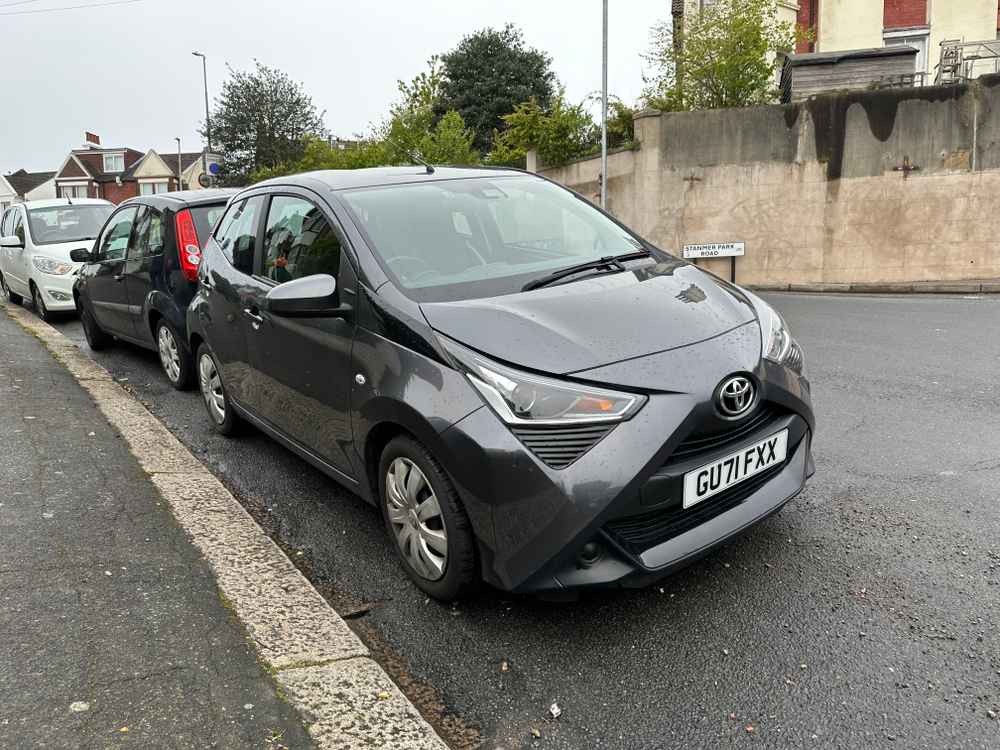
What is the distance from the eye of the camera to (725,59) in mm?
18422

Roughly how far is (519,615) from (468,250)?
65.0 inches

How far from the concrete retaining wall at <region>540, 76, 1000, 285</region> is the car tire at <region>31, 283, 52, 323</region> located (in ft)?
38.2

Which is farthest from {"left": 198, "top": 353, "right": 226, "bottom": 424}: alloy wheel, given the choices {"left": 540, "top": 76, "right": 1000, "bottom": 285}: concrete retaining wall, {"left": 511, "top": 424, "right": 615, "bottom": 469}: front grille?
{"left": 540, "top": 76, "right": 1000, "bottom": 285}: concrete retaining wall

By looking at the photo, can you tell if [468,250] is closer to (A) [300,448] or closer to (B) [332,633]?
(A) [300,448]

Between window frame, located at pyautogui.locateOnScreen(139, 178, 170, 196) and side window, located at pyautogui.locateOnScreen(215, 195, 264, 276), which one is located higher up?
window frame, located at pyautogui.locateOnScreen(139, 178, 170, 196)

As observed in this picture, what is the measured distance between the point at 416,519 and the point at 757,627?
4.33ft

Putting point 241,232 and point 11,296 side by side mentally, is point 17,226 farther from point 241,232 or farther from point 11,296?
point 241,232

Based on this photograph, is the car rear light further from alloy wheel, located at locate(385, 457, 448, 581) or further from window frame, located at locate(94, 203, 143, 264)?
alloy wheel, located at locate(385, 457, 448, 581)

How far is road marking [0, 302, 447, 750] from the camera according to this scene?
8.30ft

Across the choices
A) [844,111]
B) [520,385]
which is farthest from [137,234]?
[844,111]

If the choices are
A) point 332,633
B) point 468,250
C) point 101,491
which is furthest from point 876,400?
point 101,491

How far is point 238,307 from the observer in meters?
4.76

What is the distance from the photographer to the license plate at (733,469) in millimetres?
2881

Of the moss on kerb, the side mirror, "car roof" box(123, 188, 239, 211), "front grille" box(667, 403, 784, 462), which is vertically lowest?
"front grille" box(667, 403, 784, 462)
